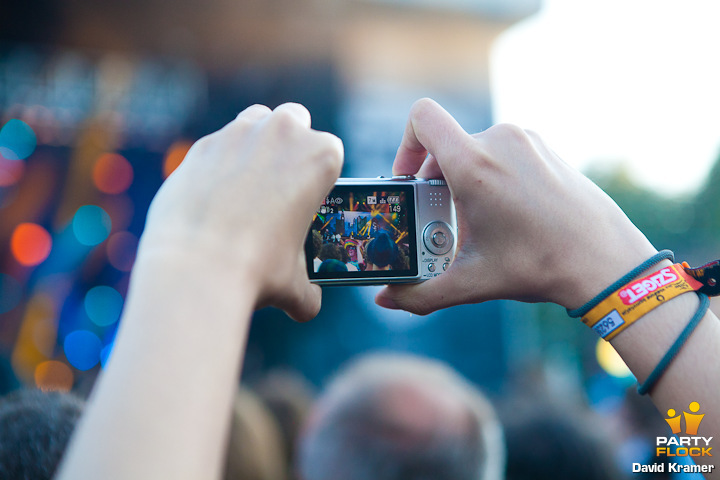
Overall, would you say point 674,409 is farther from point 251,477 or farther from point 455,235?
point 251,477

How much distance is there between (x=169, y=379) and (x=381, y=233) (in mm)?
895

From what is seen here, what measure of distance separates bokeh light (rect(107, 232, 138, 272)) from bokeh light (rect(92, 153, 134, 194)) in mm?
627

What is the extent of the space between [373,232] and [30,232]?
22.0 ft

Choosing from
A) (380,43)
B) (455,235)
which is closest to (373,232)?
(455,235)

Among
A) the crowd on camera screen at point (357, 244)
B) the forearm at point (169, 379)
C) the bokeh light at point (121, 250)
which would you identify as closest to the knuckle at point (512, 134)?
the crowd on camera screen at point (357, 244)

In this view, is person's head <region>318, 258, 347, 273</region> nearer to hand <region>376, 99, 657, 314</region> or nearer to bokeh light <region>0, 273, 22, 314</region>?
hand <region>376, 99, 657, 314</region>

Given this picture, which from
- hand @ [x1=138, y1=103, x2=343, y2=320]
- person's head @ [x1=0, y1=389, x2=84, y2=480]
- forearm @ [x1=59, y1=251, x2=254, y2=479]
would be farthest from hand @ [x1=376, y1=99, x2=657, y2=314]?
person's head @ [x1=0, y1=389, x2=84, y2=480]

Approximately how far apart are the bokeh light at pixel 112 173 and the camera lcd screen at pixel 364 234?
6703 millimetres

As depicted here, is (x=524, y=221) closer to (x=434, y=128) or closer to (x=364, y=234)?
(x=434, y=128)

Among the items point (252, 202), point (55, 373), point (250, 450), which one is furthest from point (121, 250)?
point (252, 202)

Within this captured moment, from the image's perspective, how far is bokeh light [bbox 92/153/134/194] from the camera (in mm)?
7109

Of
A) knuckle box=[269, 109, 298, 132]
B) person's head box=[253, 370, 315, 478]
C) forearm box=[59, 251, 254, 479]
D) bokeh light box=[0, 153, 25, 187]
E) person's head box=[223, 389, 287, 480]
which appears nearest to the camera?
forearm box=[59, 251, 254, 479]

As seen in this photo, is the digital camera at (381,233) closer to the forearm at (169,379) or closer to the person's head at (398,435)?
the person's head at (398,435)

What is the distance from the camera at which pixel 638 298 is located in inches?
39.6
